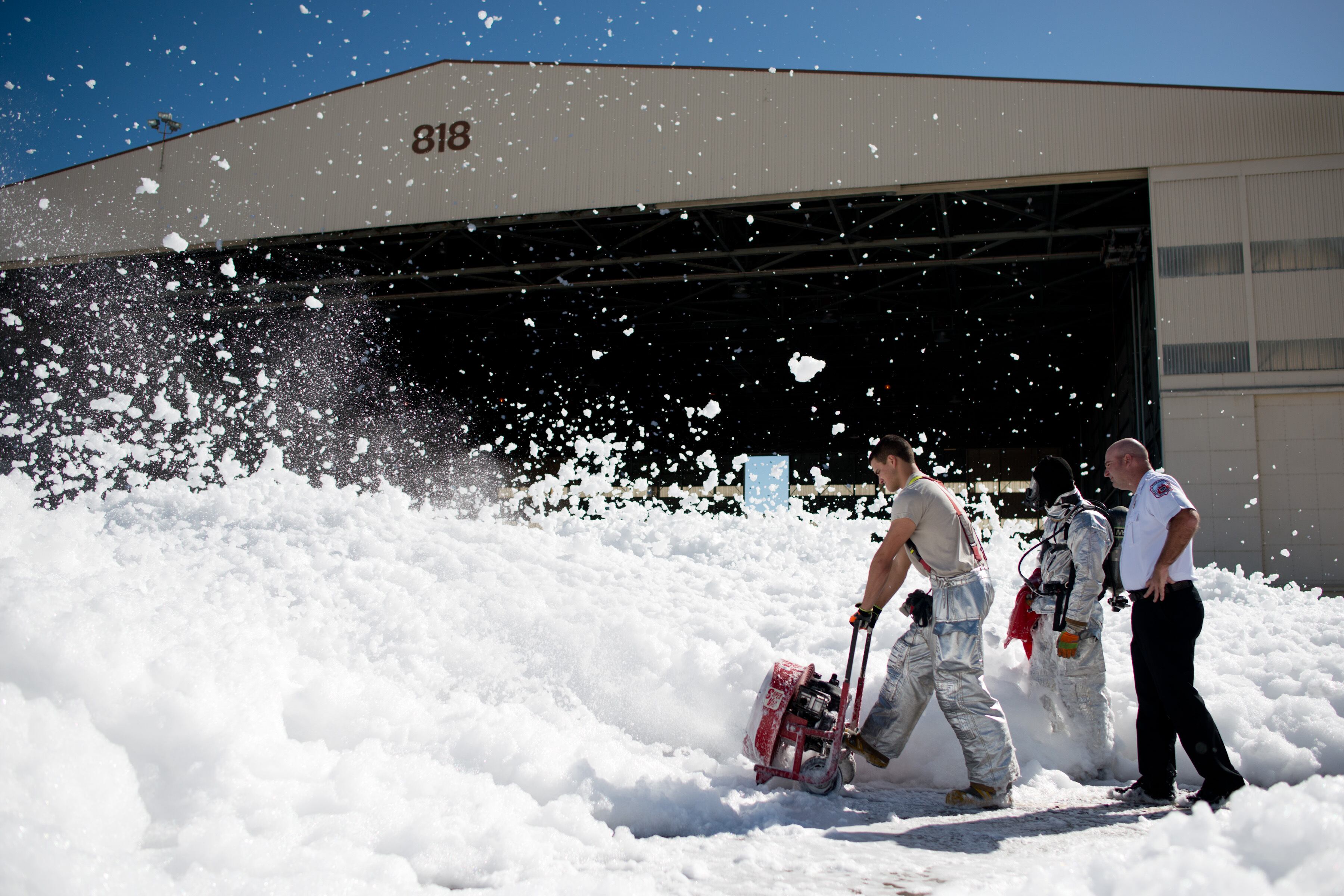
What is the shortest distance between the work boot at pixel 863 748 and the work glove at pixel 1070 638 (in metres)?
1.03

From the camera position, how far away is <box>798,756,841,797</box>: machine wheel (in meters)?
3.83

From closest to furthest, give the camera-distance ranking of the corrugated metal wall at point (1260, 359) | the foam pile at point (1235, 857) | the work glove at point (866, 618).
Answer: the foam pile at point (1235, 857)
the work glove at point (866, 618)
the corrugated metal wall at point (1260, 359)

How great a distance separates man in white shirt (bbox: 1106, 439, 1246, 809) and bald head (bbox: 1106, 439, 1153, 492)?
7 centimetres

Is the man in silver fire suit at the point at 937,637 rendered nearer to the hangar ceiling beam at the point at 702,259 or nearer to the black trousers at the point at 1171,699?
the black trousers at the point at 1171,699

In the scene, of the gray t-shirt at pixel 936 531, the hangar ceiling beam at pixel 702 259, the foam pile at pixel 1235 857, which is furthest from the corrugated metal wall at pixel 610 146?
the foam pile at pixel 1235 857

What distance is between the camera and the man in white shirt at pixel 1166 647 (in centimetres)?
366

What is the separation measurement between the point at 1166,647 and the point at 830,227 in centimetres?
1382

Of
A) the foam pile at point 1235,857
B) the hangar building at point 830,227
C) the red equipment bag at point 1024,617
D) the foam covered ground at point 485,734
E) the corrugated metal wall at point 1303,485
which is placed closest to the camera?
the foam pile at point 1235,857

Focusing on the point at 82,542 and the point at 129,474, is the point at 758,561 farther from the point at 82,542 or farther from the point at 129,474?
the point at 129,474

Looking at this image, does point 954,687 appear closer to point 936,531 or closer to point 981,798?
point 981,798

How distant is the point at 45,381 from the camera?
20.9 metres

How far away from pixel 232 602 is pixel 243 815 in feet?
8.49

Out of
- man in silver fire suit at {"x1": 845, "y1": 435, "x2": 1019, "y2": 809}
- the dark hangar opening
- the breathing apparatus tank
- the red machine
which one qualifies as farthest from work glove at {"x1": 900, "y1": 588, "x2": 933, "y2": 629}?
the dark hangar opening

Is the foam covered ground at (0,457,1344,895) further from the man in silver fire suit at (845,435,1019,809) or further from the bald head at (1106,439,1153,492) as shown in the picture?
the bald head at (1106,439,1153,492)
